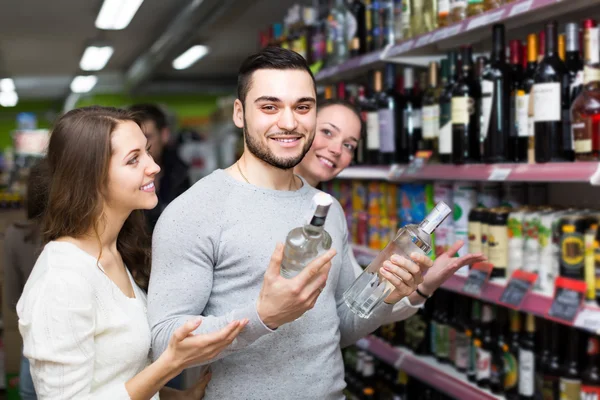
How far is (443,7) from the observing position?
274 centimetres

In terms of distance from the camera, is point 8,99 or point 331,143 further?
point 8,99

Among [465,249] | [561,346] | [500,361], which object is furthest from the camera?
[465,249]

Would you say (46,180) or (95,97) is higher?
(95,97)

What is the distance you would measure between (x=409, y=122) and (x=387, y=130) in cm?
11

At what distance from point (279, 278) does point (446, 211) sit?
1.57 ft

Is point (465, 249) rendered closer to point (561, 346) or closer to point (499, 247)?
point (499, 247)

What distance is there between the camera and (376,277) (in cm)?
183

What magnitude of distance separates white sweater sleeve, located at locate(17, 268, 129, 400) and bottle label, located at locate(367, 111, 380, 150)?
192cm

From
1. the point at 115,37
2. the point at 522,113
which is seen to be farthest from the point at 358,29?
the point at 115,37

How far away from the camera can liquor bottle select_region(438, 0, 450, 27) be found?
2730mm

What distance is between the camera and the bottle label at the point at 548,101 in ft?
7.14

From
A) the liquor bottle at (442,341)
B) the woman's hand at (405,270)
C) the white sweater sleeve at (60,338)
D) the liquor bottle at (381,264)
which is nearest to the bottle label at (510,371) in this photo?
the liquor bottle at (442,341)

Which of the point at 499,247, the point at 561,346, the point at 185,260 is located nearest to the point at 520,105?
the point at 499,247

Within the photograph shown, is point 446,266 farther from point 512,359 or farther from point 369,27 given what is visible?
point 369,27
